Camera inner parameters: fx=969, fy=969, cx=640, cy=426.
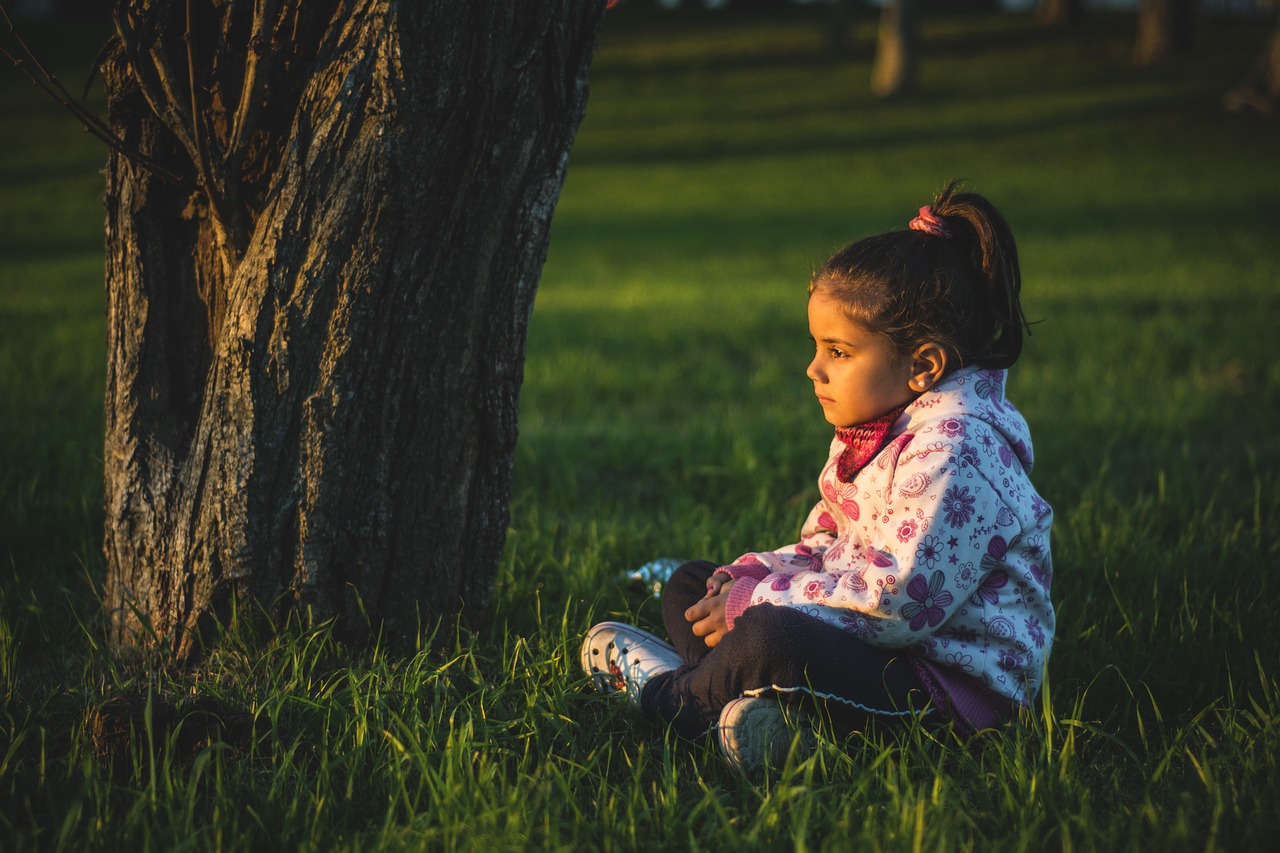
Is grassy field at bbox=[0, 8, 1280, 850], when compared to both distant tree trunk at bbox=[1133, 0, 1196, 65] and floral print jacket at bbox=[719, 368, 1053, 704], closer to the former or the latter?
floral print jacket at bbox=[719, 368, 1053, 704]

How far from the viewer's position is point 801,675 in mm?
2098

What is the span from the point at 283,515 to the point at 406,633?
0.44 meters

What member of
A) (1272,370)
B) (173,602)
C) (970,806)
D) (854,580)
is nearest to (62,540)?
(173,602)

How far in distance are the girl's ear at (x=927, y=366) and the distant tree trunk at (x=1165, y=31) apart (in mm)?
32251

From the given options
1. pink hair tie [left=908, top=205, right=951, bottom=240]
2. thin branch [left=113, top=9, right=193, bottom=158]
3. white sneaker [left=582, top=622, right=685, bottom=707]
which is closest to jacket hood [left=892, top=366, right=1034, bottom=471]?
pink hair tie [left=908, top=205, right=951, bottom=240]

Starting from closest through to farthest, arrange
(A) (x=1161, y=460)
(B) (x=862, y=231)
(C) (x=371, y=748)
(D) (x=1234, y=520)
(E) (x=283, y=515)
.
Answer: (C) (x=371, y=748), (E) (x=283, y=515), (D) (x=1234, y=520), (A) (x=1161, y=460), (B) (x=862, y=231)

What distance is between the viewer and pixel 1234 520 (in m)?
3.73

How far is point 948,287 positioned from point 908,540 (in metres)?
0.58

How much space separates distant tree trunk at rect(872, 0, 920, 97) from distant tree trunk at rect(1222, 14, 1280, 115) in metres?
8.13

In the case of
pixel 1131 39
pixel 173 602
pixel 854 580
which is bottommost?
pixel 173 602

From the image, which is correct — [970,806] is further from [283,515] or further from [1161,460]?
[1161,460]

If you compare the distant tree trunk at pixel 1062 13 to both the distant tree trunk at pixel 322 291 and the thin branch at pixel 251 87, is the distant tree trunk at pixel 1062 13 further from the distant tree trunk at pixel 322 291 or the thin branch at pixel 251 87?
the thin branch at pixel 251 87

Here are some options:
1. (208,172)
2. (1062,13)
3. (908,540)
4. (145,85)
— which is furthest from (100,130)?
(1062,13)

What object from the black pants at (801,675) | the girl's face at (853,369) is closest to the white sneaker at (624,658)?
the black pants at (801,675)
